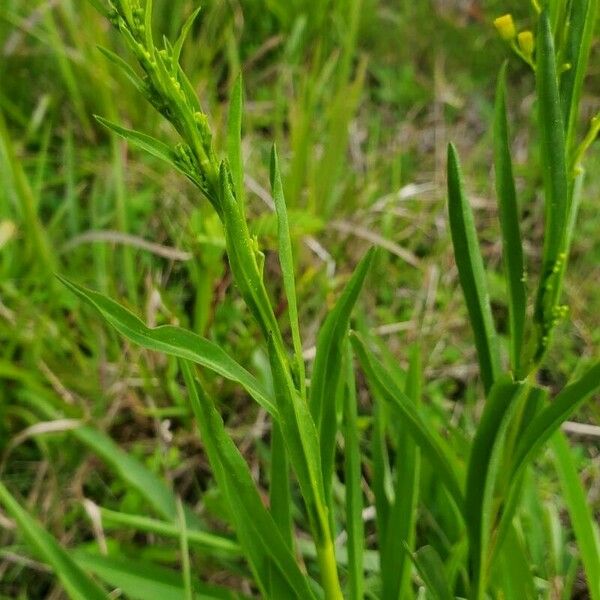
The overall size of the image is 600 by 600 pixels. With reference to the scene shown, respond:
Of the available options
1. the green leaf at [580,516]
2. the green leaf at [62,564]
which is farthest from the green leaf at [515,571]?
the green leaf at [62,564]

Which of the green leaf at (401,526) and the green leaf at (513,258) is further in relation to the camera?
the green leaf at (401,526)

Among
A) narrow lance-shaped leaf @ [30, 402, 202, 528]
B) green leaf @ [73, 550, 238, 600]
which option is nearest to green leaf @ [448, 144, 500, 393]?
green leaf @ [73, 550, 238, 600]

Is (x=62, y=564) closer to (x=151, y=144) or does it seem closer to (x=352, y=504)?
(x=352, y=504)

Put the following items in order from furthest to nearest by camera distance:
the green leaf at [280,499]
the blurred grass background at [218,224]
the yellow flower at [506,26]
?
the blurred grass background at [218,224], the green leaf at [280,499], the yellow flower at [506,26]

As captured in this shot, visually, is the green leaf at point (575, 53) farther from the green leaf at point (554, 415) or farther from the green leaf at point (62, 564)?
the green leaf at point (62, 564)

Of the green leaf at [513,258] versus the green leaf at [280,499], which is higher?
the green leaf at [513,258]
